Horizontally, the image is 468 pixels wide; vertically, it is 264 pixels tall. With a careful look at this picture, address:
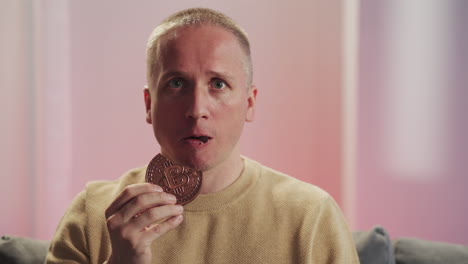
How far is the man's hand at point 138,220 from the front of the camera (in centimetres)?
129

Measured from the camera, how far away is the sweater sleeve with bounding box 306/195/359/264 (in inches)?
62.2

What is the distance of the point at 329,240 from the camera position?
1.60 meters

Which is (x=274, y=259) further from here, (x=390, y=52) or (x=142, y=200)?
(x=390, y=52)

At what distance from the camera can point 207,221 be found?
1.57 meters

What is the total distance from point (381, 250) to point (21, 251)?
1567 millimetres

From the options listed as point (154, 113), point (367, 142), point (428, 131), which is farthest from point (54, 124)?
point (428, 131)

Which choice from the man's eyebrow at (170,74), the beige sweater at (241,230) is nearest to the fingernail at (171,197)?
the beige sweater at (241,230)

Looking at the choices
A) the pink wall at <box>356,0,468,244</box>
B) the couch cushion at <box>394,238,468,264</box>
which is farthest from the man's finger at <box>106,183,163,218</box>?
the pink wall at <box>356,0,468,244</box>

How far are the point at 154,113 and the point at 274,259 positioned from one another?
0.56 m

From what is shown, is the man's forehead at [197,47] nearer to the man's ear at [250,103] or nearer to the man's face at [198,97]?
the man's face at [198,97]

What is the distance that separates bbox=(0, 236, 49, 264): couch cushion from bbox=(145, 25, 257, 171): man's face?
1107 millimetres

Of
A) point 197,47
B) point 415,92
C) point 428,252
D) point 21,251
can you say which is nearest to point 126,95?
point 21,251

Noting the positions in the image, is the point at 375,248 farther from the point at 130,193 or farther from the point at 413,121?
the point at 130,193

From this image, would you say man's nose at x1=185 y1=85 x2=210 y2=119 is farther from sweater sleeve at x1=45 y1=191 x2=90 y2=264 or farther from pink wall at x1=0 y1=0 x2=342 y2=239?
pink wall at x1=0 y1=0 x2=342 y2=239
